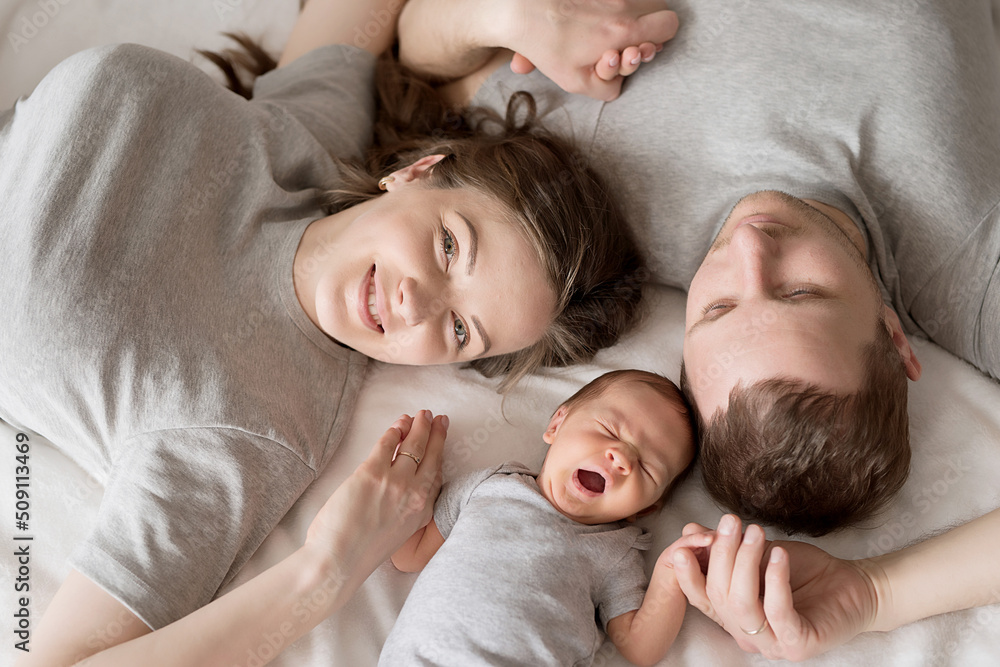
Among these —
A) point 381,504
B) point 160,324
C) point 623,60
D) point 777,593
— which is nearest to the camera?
point 777,593

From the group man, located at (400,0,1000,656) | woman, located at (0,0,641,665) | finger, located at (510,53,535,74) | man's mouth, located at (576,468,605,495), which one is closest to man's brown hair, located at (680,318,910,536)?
man, located at (400,0,1000,656)

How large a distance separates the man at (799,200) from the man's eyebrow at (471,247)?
493 millimetres

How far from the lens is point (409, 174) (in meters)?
1.81

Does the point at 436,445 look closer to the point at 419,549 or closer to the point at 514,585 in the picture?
the point at 419,549

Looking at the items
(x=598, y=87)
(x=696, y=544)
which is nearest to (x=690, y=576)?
(x=696, y=544)

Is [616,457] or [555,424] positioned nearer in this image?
[616,457]

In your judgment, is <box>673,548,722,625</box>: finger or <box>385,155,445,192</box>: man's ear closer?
<box>673,548,722,625</box>: finger

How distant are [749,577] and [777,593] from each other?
5 cm

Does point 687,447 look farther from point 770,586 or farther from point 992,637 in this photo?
point 992,637

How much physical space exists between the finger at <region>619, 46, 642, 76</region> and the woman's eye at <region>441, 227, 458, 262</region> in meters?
0.69

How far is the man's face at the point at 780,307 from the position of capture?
4.58 feet

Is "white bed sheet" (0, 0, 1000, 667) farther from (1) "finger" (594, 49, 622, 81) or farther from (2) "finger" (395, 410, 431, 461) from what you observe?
(1) "finger" (594, 49, 622, 81)

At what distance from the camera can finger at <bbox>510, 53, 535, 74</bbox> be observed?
79.8 inches

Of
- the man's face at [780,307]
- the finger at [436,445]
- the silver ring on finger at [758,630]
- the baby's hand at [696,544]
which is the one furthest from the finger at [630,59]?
the silver ring on finger at [758,630]
